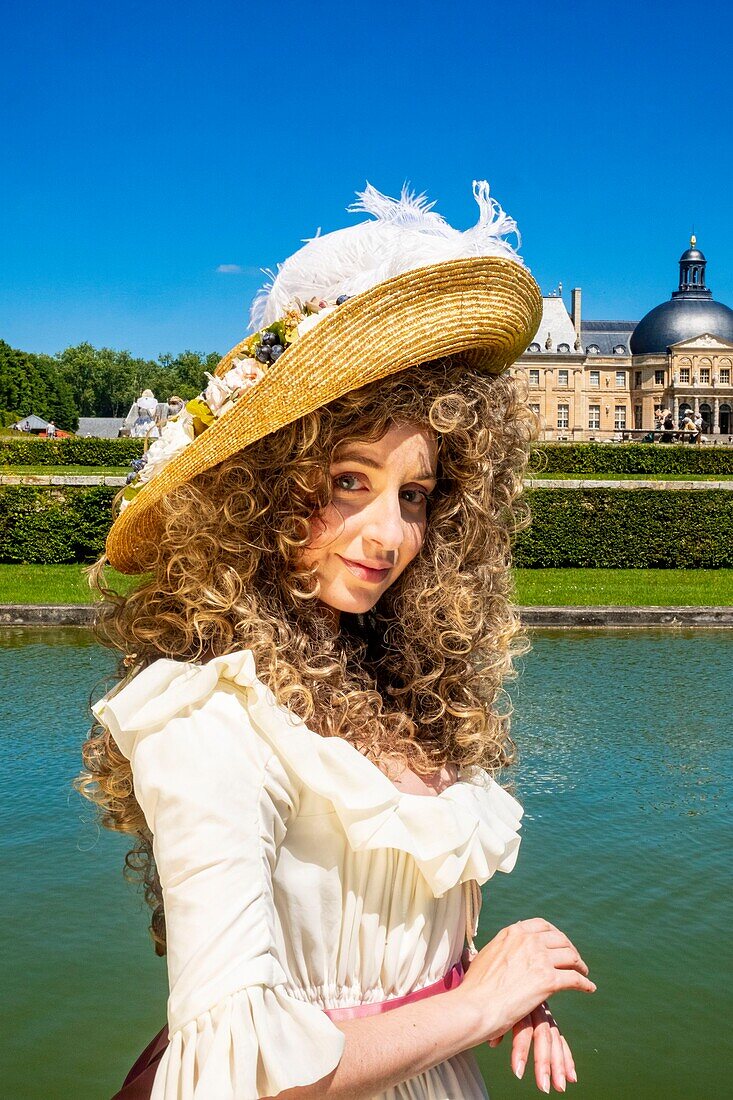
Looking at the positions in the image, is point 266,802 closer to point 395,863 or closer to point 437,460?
point 395,863

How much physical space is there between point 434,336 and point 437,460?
24 centimetres

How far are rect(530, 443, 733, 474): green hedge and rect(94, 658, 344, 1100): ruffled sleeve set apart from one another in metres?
20.5

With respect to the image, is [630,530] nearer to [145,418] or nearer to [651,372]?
[145,418]

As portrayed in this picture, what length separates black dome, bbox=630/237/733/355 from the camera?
242 ft

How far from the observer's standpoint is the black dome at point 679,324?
242 feet

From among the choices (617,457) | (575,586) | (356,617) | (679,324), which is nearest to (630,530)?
(575,586)

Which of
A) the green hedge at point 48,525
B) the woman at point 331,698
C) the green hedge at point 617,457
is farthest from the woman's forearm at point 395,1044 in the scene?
the green hedge at point 617,457

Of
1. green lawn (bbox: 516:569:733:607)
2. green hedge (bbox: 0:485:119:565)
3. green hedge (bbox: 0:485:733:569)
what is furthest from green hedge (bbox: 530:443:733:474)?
green hedge (bbox: 0:485:119:565)

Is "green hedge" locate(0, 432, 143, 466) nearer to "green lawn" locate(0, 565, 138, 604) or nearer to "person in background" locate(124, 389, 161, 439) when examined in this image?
"person in background" locate(124, 389, 161, 439)

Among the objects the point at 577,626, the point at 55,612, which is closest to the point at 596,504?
the point at 577,626

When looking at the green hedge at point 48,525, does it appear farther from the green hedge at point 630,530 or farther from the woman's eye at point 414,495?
the woman's eye at point 414,495

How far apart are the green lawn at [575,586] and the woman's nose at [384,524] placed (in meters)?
8.21

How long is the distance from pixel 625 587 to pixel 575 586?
56cm

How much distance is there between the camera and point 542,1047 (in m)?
1.28
